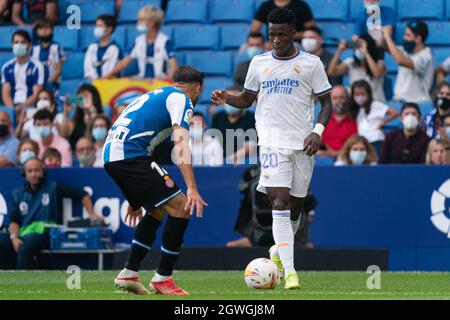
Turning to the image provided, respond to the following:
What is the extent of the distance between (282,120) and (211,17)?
9.00 meters

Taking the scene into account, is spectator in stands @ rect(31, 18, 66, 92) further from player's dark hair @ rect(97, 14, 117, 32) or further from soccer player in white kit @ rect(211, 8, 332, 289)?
soccer player in white kit @ rect(211, 8, 332, 289)

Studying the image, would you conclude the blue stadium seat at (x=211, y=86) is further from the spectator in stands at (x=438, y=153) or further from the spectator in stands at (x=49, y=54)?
the spectator in stands at (x=438, y=153)

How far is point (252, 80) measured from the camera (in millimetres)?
11422

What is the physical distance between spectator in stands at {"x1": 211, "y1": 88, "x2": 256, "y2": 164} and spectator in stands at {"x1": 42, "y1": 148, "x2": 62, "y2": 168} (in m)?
2.14

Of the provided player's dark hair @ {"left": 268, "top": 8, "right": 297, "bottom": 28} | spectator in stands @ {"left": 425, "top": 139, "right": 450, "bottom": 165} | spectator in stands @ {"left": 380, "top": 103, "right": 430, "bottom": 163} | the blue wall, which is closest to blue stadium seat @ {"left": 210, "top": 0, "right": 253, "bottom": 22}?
spectator in stands @ {"left": 380, "top": 103, "right": 430, "bottom": 163}

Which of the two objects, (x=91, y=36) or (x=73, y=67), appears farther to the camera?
(x=91, y=36)

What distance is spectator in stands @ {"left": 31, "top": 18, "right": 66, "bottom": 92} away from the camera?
18.7m

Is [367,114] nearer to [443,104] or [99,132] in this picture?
[443,104]

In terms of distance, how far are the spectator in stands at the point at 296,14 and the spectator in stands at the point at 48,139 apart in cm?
348

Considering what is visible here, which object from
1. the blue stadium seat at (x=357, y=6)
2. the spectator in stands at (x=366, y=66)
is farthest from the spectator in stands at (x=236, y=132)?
the blue stadium seat at (x=357, y=6)

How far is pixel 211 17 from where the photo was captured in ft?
65.4

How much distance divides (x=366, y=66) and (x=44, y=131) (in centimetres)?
460

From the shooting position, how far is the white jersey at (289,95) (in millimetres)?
11141

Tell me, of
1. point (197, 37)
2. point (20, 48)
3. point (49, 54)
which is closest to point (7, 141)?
point (20, 48)
